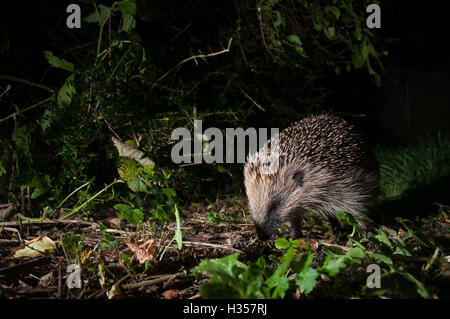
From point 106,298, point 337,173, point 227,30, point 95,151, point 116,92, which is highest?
point 227,30

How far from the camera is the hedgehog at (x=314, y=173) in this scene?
2.85 metres

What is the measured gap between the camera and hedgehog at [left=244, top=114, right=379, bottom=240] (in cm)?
285

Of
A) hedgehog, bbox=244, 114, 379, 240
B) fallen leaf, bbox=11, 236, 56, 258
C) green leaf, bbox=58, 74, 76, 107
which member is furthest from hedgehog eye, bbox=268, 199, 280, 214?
green leaf, bbox=58, 74, 76, 107

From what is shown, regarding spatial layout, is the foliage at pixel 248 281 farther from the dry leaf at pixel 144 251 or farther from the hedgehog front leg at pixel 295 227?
the hedgehog front leg at pixel 295 227

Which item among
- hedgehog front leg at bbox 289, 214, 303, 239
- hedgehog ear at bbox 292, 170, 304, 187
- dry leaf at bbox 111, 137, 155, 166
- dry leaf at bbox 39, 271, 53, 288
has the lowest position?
dry leaf at bbox 39, 271, 53, 288

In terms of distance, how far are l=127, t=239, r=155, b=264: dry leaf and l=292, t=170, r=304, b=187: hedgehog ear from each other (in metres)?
1.60

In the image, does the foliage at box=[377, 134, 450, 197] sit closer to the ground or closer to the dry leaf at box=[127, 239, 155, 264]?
the ground

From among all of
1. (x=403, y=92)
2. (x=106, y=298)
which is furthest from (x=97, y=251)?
(x=403, y=92)

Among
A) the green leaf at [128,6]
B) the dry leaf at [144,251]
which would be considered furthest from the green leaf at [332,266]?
the green leaf at [128,6]

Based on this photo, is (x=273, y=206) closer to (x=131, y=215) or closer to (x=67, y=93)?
(x=131, y=215)

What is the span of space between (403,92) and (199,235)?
648 centimetres

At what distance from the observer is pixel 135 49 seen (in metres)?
2.47

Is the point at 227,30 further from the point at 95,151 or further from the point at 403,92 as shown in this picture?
the point at 403,92
